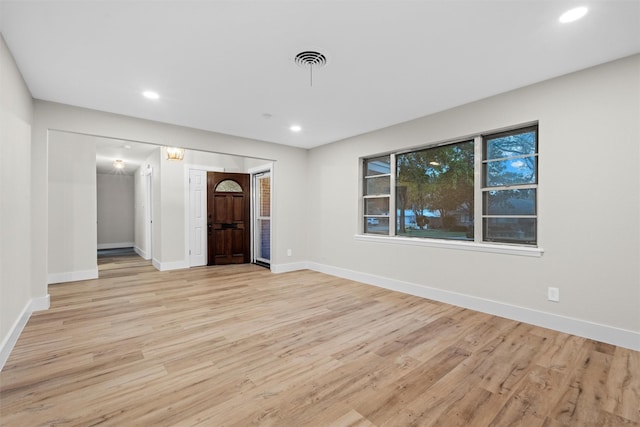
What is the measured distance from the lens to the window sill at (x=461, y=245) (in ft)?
9.93

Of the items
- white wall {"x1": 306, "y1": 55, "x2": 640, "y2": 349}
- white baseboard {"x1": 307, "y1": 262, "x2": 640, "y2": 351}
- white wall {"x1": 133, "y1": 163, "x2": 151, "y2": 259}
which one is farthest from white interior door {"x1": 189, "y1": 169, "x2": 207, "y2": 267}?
white wall {"x1": 306, "y1": 55, "x2": 640, "y2": 349}

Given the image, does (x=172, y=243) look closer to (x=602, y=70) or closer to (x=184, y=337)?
(x=184, y=337)

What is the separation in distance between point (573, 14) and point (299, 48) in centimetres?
192

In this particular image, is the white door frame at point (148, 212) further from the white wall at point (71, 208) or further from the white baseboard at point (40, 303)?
the white baseboard at point (40, 303)

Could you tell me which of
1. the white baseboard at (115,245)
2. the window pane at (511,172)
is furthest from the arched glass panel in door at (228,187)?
the white baseboard at (115,245)

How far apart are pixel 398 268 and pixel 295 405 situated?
9.50 feet

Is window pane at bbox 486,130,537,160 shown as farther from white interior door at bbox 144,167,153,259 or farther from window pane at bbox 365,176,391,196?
white interior door at bbox 144,167,153,259

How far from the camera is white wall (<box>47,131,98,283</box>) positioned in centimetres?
478

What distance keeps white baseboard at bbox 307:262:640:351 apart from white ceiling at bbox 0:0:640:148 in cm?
235

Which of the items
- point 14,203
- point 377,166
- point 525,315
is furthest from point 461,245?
point 14,203

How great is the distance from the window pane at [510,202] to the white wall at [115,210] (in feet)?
34.7

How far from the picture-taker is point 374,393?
73.8 inches

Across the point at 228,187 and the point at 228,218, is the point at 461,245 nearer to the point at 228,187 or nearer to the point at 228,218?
the point at 228,218

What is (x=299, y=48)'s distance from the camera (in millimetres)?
2354
